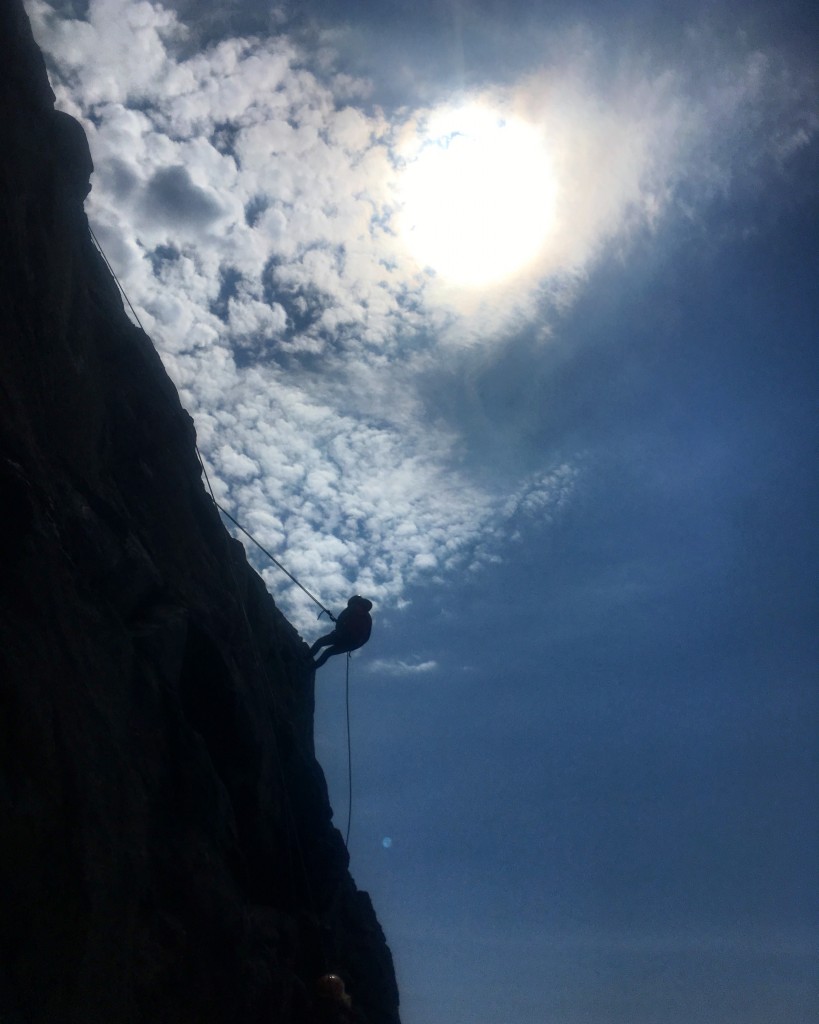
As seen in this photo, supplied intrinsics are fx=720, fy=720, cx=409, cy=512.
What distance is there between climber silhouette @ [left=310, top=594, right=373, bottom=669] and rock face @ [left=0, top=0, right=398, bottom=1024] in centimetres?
355

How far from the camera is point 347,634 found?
16500 mm

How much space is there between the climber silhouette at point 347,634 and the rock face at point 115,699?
3.55 m

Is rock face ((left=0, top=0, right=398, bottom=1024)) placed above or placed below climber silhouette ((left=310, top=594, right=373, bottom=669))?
below

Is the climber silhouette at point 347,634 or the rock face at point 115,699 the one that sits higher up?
the climber silhouette at point 347,634

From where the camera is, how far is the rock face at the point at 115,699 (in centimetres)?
600

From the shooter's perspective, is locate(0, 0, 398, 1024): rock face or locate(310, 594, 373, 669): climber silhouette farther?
locate(310, 594, 373, 669): climber silhouette

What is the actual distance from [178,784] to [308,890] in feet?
14.4

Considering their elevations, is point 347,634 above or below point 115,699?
above

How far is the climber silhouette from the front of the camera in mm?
16500

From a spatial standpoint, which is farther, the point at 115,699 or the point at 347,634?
the point at 347,634

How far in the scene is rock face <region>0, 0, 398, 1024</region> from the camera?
600 centimetres

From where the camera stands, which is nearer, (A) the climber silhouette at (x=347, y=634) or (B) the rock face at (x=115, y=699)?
(B) the rock face at (x=115, y=699)

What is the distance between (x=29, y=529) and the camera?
6680 millimetres

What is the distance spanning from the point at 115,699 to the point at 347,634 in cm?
925
